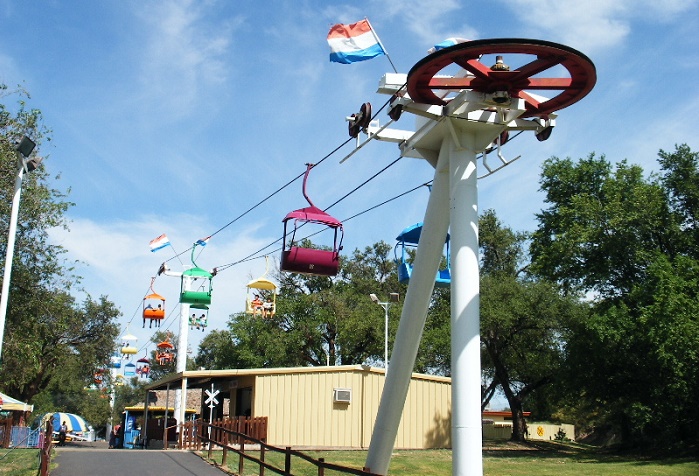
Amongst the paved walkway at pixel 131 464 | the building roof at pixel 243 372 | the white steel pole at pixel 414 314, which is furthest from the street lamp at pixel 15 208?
the building roof at pixel 243 372

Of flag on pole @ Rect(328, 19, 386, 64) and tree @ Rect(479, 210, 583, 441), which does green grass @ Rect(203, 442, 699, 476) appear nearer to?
flag on pole @ Rect(328, 19, 386, 64)

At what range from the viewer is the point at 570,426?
62.1 m

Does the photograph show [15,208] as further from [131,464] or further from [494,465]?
[494,465]

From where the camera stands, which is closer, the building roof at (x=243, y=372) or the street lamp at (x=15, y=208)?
the street lamp at (x=15, y=208)

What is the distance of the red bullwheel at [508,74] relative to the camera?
387 inches

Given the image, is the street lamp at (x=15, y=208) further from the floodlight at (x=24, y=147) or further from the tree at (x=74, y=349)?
the tree at (x=74, y=349)

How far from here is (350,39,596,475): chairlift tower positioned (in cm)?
1033

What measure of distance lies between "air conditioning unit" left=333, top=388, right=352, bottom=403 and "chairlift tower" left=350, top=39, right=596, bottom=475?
14.2 metres

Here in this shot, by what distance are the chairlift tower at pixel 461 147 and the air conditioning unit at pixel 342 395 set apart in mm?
14185

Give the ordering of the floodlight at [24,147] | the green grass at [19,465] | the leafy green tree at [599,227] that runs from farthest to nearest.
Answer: the leafy green tree at [599,227] → the green grass at [19,465] → the floodlight at [24,147]

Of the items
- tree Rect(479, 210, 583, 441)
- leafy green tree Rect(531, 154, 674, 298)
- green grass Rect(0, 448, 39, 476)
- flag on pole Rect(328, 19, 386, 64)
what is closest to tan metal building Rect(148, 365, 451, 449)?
green grass Rect(0, 448, 39, 476)

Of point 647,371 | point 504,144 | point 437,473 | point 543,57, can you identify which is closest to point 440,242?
point 504,144

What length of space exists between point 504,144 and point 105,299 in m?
35.7

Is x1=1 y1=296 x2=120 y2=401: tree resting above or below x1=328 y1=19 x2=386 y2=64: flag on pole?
below
